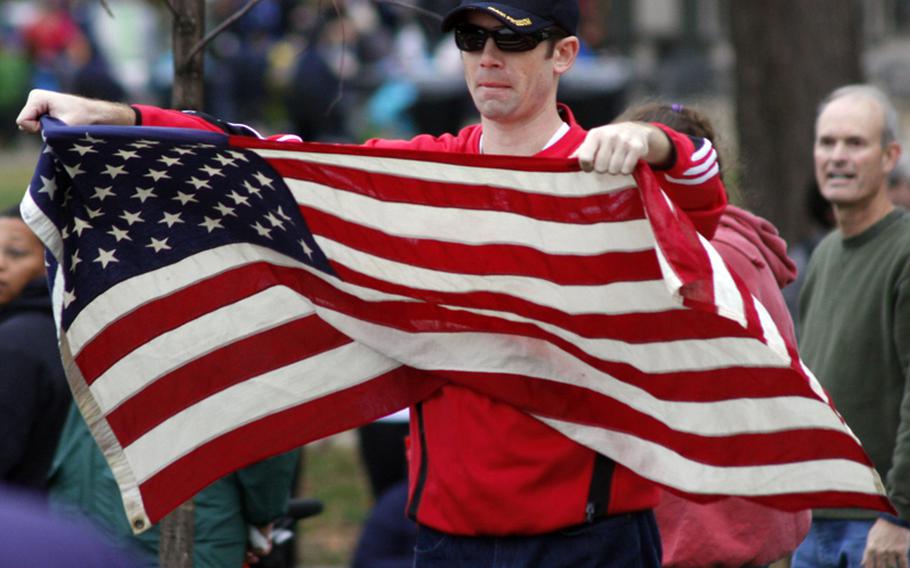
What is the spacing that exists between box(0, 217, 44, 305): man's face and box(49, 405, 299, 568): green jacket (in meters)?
0.45

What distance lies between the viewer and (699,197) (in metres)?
4.07

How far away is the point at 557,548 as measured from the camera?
417 cm

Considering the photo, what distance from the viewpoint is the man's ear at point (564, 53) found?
14.0ft

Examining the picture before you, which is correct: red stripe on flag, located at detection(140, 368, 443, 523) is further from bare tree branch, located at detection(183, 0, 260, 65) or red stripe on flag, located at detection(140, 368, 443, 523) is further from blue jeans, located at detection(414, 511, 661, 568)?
bare tree branch, located at detection(183, 0, 260, 65)

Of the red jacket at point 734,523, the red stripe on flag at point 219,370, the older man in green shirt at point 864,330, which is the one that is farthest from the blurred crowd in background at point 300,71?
the red stripe on flag at point 219,370

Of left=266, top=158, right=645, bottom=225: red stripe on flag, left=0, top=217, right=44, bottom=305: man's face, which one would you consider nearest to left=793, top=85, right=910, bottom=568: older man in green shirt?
left=266, top=158, right=645, bottom=225: red stripe on flag

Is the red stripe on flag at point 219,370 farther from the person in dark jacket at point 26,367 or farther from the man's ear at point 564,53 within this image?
the man's ear at point 564,53

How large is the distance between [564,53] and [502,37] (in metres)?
0.21

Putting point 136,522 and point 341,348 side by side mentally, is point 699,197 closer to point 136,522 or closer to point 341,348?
point 341,348

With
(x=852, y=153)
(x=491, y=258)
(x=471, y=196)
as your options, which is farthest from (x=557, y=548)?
(x=852, y=153)

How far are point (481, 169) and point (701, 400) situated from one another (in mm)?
832

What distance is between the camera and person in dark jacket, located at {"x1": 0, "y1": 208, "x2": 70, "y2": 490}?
5.32 metres

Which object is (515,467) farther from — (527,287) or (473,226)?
(473,226)

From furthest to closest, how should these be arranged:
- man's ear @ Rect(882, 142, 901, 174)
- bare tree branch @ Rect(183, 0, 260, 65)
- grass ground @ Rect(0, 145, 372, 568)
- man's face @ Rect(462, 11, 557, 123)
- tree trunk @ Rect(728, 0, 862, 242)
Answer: tree trunk @ Rect(728, 0, 862, 242)
grass ground @ Rect(0, 145, 372, 568)
man's ear @ Rect(882, 142, 901, 174)
bare tree branch @ Rect(183, 0, 260, 65)
man's face @ Rect(462, 11, 557, 123)
